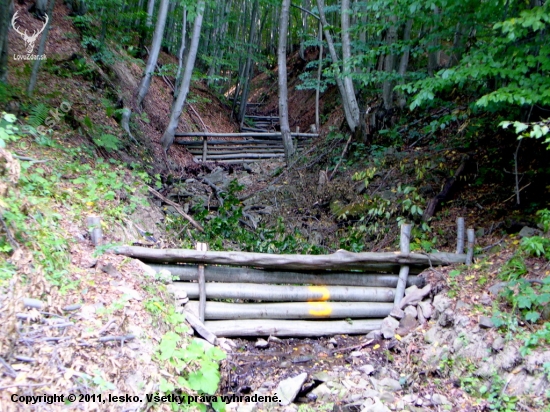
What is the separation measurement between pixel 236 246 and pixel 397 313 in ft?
10.4

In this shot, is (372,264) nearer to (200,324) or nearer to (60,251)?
(200,324)

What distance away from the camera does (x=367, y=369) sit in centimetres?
476

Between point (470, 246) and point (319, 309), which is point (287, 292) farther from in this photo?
point (470, 246)

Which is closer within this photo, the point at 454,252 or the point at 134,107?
A: the point at 454,252

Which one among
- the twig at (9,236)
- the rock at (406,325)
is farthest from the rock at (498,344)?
the twig at (9,236)

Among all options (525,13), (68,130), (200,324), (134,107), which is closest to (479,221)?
(525,13)

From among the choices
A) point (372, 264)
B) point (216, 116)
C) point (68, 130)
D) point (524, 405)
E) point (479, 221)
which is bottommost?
point (524, 405)

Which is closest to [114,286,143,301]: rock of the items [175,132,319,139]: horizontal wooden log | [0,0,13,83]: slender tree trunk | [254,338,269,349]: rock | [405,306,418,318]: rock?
[254,338,269,349]: rock

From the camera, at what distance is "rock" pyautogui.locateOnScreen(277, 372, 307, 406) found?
14.1ft

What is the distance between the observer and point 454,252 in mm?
6254

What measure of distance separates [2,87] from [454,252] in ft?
24.9

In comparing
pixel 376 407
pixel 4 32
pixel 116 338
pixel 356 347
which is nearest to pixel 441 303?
pixel 356 347

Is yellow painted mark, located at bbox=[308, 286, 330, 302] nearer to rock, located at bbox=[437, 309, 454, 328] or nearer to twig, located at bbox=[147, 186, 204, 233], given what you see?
rock, located at bbox=[437, 309, 454, 328]

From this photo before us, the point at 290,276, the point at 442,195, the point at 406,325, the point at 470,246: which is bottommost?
the point at 406,325
